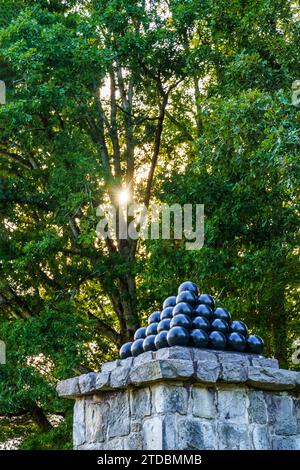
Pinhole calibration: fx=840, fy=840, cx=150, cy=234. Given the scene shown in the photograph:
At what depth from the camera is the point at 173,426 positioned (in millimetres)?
5414

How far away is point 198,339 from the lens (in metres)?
5.82

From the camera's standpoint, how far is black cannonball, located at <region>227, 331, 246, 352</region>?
6023mm

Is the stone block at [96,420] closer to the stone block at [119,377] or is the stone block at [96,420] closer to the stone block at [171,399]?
the stone block at [119,377]

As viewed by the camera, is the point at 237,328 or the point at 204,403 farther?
the point at 237,328

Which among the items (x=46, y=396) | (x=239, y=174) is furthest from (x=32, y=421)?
(x=239, y=174)

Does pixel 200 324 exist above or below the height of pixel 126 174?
below

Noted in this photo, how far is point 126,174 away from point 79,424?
36.2 ft

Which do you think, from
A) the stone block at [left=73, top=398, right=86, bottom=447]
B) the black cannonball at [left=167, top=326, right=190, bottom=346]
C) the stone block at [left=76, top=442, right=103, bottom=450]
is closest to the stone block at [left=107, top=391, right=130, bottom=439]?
the stone block at [left=76, top=442, right=103, bottom=450]

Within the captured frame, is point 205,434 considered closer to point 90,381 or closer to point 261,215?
point 90,381

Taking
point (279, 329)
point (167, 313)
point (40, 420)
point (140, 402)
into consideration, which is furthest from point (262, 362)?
point (40, 420)

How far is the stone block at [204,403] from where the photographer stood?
18.2 feet

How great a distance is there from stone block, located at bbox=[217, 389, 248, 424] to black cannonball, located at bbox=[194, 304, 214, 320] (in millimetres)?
626

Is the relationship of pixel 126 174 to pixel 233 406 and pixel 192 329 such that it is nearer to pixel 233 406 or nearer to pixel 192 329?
pixel 192 329

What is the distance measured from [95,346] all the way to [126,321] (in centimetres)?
78
